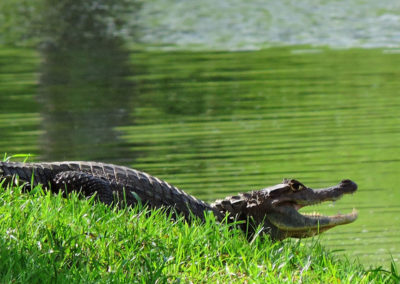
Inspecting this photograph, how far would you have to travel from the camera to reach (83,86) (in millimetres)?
20391

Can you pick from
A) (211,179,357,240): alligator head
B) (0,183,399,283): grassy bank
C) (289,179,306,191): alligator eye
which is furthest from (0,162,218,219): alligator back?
(0,183,399,283): grassy bank

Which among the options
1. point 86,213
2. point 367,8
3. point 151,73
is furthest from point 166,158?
point 367,8

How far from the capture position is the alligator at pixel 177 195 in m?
7.11

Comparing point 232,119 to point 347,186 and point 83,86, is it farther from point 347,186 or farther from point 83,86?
point 347,186

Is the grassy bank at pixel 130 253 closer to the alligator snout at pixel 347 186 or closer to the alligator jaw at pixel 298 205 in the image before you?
the alligator jaw at pixel 298 205

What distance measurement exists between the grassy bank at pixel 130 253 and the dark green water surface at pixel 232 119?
1971 millimetres

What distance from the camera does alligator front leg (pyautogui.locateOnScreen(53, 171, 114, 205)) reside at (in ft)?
23.3

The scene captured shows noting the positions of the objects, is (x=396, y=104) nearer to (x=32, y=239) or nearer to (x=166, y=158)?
(x=166, y=158)

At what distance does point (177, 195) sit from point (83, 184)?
2.79 feet

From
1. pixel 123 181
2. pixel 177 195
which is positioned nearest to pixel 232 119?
pixel 177 195

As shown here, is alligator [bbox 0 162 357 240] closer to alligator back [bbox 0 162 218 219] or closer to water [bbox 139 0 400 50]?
alligator back [bbox 0 162 218 219]

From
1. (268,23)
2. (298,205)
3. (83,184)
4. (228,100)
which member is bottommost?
(268,23)

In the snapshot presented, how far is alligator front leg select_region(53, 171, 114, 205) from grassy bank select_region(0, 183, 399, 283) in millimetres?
843

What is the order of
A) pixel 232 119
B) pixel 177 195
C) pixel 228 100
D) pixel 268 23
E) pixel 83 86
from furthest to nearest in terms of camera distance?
pixel 268 23, pixel 83 86, pixel 228 100, pixel 232 119, pixel 177 195
